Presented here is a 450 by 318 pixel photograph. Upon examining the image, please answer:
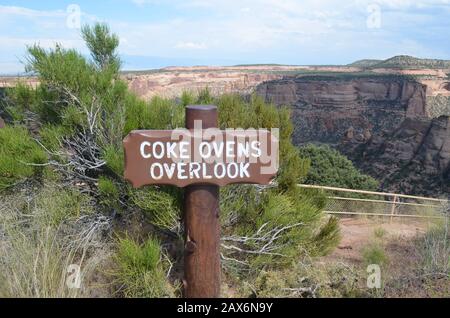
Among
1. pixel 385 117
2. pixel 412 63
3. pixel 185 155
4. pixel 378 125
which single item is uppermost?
pixel 412 63

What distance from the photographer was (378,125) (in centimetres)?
5606

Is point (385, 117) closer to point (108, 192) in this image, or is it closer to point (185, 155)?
point (108, 192)

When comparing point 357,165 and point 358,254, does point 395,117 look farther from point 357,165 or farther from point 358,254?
point 358,254

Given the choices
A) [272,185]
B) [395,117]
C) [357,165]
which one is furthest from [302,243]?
[395,117]

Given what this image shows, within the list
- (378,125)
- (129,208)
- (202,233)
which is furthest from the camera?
(378,125)

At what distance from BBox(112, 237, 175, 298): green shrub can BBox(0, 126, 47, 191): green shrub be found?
159cm

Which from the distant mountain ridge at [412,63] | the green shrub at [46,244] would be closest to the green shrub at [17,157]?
the green shrub at [46,244]

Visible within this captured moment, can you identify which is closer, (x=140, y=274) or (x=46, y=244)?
(x=46, y=244)

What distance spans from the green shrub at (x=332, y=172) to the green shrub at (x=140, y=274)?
1388 cm

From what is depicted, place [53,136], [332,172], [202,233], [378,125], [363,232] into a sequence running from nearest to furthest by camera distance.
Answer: [202,233] → [53,136] → [363,232] → [332,172] → [378,125]

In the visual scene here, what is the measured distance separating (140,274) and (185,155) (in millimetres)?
1163

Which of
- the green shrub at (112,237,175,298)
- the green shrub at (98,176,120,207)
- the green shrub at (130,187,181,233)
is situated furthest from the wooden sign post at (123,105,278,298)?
the green shrub at (98,176,120,207)

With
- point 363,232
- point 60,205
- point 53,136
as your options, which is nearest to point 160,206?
point 60,205
